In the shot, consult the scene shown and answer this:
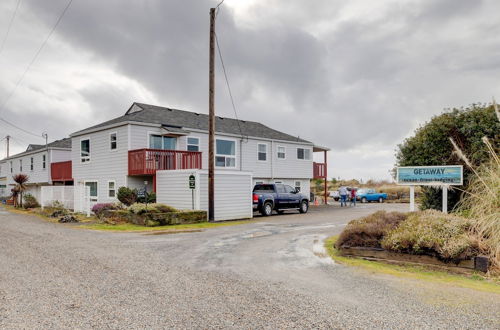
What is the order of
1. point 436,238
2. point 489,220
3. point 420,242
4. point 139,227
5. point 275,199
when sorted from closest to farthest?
point 489,220, point 436,238, point 420,242, point 139,227, point 275,199

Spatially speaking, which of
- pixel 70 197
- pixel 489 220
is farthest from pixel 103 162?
pixel 489 220

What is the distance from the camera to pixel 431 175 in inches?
465

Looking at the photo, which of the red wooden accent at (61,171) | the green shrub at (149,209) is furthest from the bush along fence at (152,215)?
the red wooden accent at (61,171)

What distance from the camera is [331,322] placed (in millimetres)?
4664

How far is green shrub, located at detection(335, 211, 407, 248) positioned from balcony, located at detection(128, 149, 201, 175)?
1326cm

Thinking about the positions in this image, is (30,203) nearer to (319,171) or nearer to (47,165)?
(47,165)

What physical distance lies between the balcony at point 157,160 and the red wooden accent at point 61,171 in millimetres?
10002

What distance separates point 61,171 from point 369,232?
27.5 meters

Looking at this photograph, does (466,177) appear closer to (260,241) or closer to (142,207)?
(260,241)

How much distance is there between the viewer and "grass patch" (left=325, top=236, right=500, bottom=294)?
6438mm

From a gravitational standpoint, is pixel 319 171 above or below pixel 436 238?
above


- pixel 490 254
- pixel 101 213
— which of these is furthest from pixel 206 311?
pixel 101 213

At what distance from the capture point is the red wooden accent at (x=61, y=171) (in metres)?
29.4

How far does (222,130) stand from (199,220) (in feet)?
35.6
